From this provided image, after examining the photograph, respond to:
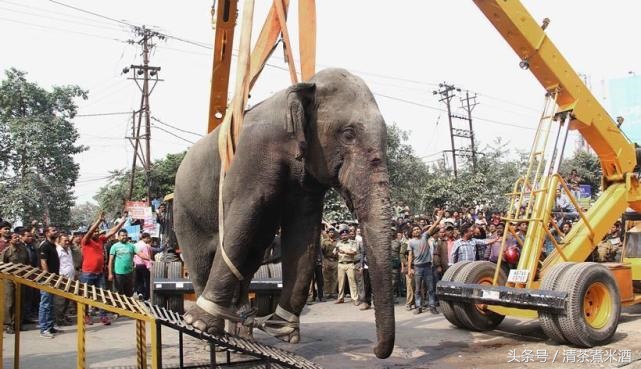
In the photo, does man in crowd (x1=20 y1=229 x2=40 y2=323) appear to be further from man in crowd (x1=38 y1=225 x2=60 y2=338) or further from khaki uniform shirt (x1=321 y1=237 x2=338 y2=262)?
khaki uniform shirt (x1=321 y1=237 x2=338 y2=262)

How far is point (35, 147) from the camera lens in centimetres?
2788

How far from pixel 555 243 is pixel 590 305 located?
97 centimetres

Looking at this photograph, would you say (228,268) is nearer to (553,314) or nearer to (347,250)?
(553,314)

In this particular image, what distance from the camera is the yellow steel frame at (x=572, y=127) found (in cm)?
829

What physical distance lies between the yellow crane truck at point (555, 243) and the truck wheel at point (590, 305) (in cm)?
1

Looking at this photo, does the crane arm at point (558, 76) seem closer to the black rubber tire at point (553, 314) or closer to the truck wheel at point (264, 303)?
the black rubber tire at point (553, 314)

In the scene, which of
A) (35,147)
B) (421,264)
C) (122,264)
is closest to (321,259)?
(421,264)

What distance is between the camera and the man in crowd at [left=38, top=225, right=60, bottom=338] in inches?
378

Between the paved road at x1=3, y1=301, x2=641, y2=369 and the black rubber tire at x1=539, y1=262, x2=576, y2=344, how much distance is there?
18 cm

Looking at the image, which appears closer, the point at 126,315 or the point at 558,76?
the point at 126,315

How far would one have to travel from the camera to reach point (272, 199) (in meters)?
4.32

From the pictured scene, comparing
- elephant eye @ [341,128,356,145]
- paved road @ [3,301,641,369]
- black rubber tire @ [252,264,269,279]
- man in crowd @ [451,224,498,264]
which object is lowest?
paved road @ [3,301,641,369]

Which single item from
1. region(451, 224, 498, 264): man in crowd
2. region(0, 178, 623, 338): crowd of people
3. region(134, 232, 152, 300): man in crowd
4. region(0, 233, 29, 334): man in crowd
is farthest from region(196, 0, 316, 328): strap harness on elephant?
region(134, 232, 152, 300): man in crowd

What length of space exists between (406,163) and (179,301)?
26406 millimetres
